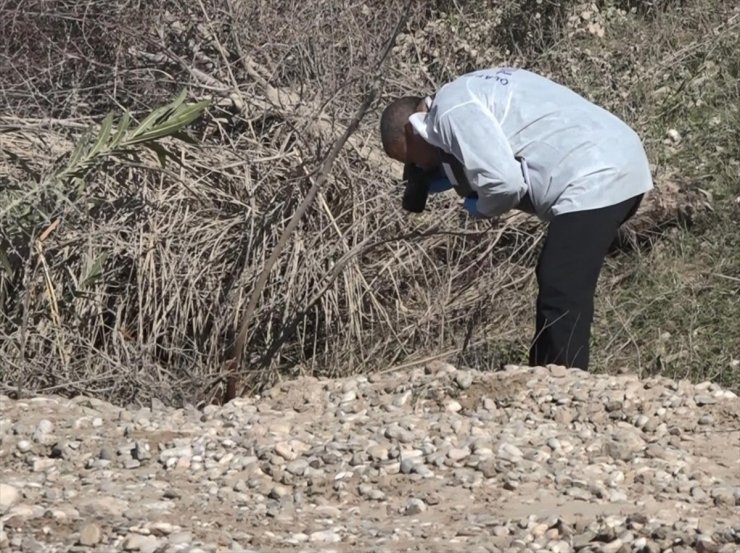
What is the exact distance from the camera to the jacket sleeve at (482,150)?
4.51 metres

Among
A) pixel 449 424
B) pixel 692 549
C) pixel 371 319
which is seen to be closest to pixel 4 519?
pixel 449 424

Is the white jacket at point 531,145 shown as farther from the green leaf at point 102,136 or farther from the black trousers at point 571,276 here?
the green leaf at point 102,136

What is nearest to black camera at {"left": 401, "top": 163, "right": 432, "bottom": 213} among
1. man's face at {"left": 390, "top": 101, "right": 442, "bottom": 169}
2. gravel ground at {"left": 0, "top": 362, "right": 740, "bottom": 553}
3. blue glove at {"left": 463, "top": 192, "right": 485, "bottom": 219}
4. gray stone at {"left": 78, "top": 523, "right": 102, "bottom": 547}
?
man's face at {"left": 390, "top": 101, "right": 442, "bottom": 169}

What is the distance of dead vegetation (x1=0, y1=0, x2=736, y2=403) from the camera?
529 centimetres

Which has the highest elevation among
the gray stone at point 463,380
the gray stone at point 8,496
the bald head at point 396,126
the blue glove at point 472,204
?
the bald head at point 396,126

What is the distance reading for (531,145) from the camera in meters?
4.66

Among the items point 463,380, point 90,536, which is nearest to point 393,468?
point 463,380

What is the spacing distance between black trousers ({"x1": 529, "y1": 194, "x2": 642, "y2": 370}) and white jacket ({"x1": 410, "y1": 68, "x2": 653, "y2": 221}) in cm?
5

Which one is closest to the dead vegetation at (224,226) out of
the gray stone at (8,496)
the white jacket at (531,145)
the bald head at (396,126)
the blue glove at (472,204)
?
the blue glove at (472,204)

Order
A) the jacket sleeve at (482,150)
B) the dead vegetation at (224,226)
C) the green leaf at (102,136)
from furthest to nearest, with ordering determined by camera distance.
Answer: the dead vegetation at (224,226)
the green leaf at (102,136)
the jacket sleeve at (482,150)

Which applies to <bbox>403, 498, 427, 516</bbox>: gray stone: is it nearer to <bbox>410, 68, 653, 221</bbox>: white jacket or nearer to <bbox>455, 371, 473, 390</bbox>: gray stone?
<bbox>455, 371, 473, 390</bbox>: gray stone

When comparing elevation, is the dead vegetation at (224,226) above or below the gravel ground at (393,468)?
above

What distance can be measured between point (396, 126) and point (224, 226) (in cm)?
113

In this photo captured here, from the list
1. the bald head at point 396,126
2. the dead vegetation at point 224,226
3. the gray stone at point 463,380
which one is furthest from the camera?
the dead vegetation at point 224,226
